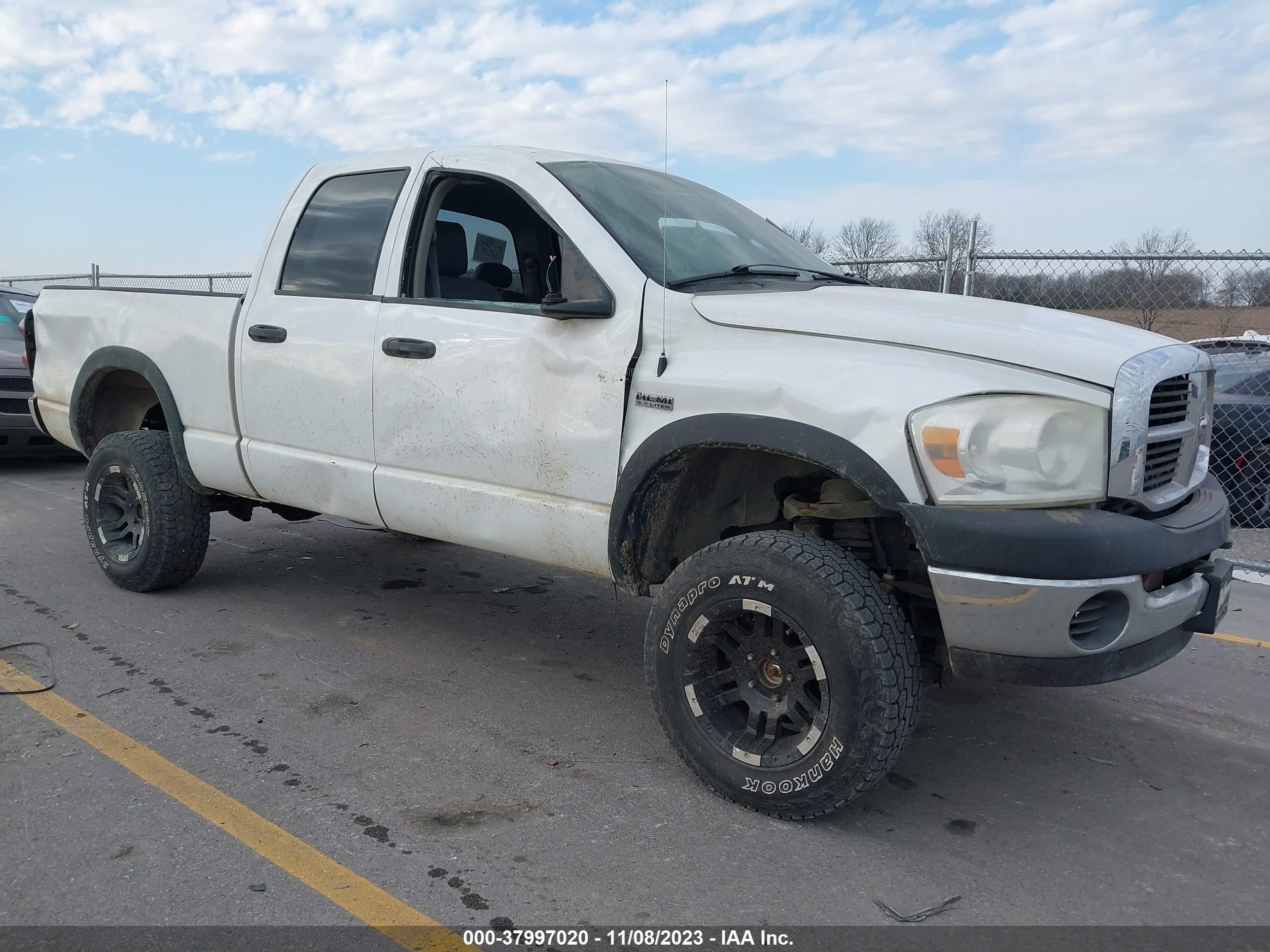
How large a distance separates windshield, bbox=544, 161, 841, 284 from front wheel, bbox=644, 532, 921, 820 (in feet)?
3.56

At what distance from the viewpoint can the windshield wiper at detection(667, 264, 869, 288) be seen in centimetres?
356

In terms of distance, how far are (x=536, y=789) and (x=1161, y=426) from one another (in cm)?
220

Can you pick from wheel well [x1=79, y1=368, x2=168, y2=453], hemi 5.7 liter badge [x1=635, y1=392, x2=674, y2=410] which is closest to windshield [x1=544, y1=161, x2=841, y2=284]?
hemi 5.7 liter badge [x1=635, y1=392, x2=674, y2=410]

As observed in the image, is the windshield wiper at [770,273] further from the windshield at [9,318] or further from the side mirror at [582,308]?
the windshield at [9,318]

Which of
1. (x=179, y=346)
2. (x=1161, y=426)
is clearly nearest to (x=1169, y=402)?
(x=1161, y=426)

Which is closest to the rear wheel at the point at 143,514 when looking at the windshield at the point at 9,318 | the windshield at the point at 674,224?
the windshield at the point at 674,224

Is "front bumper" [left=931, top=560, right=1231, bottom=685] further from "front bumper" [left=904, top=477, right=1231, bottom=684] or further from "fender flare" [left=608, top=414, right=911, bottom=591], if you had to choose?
"fender flare" [left=608, top=414, right=911, bottom=591]

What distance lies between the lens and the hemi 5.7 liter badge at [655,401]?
3283 millimetres

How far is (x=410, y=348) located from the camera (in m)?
3.96

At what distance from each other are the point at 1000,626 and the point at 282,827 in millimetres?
2115

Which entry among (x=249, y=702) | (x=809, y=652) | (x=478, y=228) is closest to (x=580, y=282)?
(x=478, y=228)

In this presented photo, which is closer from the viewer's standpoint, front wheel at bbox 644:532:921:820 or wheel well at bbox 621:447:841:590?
front wheel at bbox 644:532:921:820

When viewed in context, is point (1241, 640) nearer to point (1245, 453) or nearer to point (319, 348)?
point (1245, 453)

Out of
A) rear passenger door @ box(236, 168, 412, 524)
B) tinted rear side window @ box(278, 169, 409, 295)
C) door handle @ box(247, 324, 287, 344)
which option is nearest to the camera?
rear passenger door @ box(236, 168, 412, 524)
